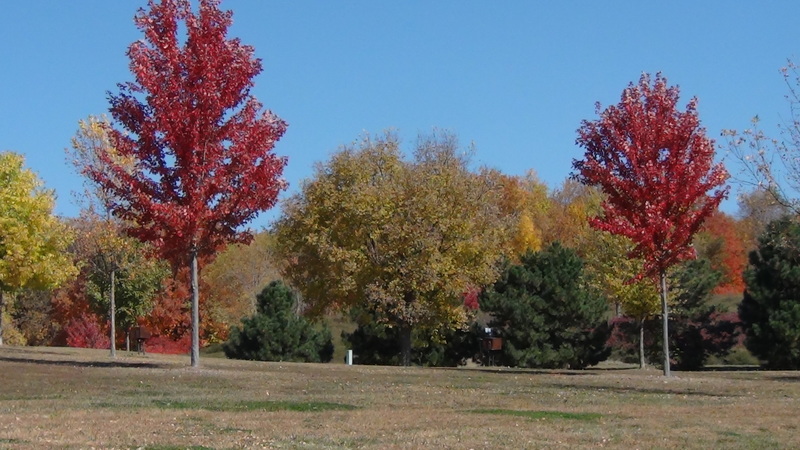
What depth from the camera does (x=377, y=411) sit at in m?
16.4

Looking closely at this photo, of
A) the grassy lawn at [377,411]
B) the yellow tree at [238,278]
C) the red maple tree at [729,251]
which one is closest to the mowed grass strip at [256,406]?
the grassy lawn at [377,411]

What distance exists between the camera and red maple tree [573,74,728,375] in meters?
25.2

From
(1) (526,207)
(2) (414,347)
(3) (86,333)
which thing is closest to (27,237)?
(2) (414,347)

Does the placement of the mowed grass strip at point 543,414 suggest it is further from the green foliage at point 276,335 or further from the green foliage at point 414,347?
the green foliage at point 276,335

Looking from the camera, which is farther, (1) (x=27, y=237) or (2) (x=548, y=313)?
(2) (x=548, y=313)

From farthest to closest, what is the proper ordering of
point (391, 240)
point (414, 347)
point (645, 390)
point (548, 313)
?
point (414, 347), point (548, 313), point (391, 240), point (645, 390)

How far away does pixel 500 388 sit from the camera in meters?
21.8

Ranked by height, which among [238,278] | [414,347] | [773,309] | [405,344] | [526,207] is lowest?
[414,347]

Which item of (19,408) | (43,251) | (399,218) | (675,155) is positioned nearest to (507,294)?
(399,218)

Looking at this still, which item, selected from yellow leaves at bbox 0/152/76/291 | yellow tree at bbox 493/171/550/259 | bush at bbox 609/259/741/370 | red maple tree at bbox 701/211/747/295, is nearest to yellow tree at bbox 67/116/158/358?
yellow leaves at bbox 0/152/76/291

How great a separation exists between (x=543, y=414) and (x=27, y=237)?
88.2 feet

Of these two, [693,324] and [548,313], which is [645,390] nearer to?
[548,313]

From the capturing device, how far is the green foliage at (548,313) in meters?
48.2

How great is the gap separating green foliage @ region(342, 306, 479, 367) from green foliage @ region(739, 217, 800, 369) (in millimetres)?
12326
